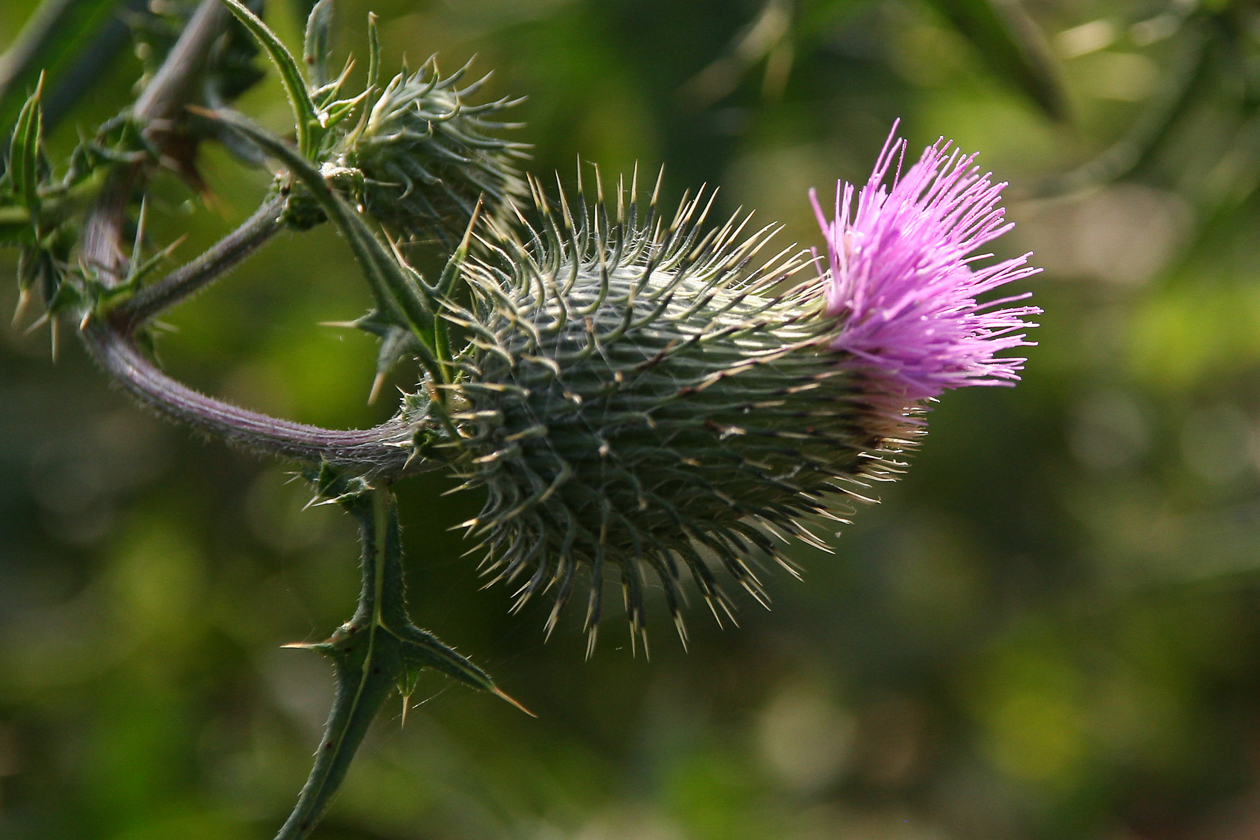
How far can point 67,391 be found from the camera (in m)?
5.07

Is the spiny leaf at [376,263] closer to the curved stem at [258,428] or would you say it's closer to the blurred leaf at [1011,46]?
the curved stem at [258,428]

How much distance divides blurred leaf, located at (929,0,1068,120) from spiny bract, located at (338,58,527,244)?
1.46m

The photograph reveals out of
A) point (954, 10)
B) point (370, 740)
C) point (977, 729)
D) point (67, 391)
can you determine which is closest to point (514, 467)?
point (954, 10)

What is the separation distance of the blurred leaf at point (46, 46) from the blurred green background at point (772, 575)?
0.25 meters

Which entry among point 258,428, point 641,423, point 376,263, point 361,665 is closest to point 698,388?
point 641,423

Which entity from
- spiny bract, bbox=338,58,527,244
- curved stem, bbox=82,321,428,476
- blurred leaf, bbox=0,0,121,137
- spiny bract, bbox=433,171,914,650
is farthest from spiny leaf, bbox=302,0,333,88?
blurred leaf, bbox=0,0,121,137

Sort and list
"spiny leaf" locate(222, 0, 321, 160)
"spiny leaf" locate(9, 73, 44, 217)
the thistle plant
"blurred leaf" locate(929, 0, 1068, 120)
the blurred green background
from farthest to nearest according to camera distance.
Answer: the blurred green background → "blurred leaf" locate(929, 0, 1068, 120) → "spiny leaf" locate(9, 73, 44, 217) → the thistle plant → "spiny leaf" locate(222, 0, 321, 160)

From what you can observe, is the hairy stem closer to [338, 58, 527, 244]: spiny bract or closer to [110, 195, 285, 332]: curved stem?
[110, 195, 285, 332]: curved stem

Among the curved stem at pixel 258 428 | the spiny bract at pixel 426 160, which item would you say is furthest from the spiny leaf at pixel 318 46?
the curved stem at pixel 258 428

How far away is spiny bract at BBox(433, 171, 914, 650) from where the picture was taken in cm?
180

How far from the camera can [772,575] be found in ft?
16.3

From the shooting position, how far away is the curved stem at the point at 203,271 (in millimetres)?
2119

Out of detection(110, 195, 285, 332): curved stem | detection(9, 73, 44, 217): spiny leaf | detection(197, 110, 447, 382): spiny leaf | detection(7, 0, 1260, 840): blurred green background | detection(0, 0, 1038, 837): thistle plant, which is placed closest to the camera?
detection(197, 110, 447, 382): spiny leaf

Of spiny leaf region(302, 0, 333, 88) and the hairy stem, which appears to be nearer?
the hairy stem
